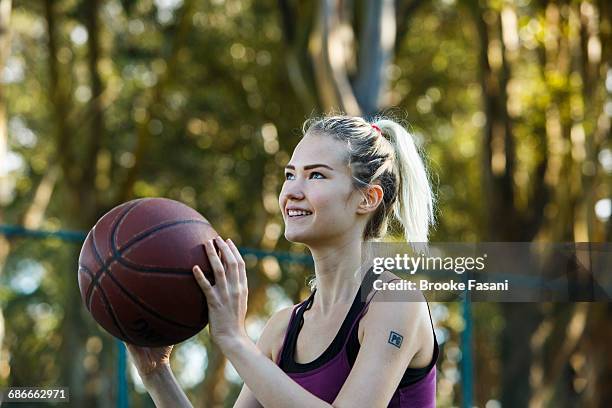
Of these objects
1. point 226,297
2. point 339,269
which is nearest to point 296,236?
point 339,269

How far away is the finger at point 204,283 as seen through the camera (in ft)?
11.5

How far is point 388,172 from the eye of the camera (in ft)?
12.6

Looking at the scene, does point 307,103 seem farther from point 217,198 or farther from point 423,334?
point 217,198

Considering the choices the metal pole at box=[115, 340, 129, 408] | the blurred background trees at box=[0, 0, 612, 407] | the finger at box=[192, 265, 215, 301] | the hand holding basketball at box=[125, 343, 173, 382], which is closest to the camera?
the finger at box=[192, 265, 215, 301]

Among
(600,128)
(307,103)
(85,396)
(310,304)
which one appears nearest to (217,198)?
(85,396)

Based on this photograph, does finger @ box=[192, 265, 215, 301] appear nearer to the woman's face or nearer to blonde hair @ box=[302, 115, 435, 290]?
the woman's face

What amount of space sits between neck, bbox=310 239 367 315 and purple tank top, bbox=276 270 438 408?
2.6 inches

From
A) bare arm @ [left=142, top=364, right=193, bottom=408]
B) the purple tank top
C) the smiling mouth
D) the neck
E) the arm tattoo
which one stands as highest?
the smiling mouth

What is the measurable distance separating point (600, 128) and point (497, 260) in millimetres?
4059

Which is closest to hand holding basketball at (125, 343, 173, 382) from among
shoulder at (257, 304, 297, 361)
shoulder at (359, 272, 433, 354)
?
shoulder at (257, 304, 297, 361)

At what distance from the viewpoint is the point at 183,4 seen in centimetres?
1620

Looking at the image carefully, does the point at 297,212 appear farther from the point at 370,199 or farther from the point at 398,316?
the point at 398,316

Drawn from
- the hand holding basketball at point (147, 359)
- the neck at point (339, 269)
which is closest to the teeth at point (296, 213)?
the neck at point (339, 269)

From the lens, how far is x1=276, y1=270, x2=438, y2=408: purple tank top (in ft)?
11.5
